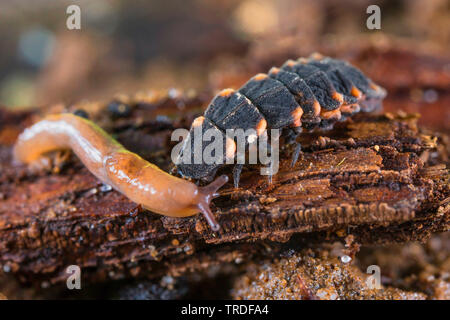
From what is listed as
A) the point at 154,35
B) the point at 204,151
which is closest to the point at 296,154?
the point at 204,151

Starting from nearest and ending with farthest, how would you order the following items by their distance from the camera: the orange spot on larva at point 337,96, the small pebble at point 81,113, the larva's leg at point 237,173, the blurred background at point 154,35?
1. the larva's leg at point 237,173
2. the orange spot on larva at point 337,96
3. the small pebble at point 81,113
4. the blurred background at point 154,35

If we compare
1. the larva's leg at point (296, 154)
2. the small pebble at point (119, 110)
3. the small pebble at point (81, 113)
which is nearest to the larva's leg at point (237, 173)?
the larva's leg at point (296, 154)

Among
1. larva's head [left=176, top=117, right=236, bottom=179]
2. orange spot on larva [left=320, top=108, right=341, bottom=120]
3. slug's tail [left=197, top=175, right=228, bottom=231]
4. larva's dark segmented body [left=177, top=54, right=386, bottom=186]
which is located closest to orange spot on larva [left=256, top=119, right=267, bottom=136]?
larva's dark segmented body [left=177, top=54, right=386, bottom=186]

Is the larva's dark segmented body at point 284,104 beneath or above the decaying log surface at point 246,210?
above

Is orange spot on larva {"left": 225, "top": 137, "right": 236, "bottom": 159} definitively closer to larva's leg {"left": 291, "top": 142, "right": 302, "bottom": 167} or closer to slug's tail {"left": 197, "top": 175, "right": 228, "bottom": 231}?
slug's tail {"left": 197, "top": 175, "right": 228, "bottom": 231}

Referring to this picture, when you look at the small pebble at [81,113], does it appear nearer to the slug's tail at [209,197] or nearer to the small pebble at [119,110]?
the small pebble at [119,110]

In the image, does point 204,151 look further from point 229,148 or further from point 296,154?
point 296,154

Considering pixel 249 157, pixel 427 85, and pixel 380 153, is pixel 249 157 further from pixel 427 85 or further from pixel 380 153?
pixel 427 85

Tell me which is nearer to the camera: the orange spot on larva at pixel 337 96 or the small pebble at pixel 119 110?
the orange spot on larva at pixel 337 96
